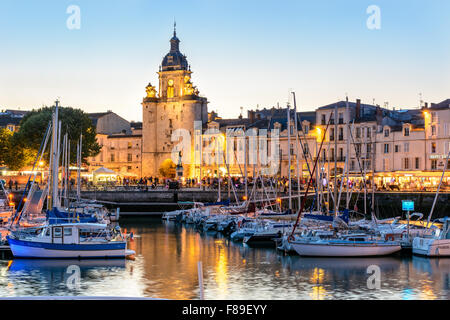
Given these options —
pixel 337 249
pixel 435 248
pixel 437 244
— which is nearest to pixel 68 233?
pixel 337 249

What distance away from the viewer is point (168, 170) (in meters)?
103

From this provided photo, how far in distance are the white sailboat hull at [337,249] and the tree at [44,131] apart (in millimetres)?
55332

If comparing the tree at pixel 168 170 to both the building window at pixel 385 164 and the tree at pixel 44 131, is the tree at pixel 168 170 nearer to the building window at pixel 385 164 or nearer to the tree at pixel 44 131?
the tree at pixel 44 131

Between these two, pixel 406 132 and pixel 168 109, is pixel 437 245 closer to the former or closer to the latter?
pixel 406 132

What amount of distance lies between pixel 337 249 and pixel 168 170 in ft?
231

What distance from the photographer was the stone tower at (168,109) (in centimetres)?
10369

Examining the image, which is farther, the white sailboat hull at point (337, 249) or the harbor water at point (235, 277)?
the white sailboat hull at point (337, 249)

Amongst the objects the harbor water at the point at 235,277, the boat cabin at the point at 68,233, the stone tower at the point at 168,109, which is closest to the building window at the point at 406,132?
the stone tower at the point at 168,109

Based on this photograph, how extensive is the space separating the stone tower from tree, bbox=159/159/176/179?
108cm

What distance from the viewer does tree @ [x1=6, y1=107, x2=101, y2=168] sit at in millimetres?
86188

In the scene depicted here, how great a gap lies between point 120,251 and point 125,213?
4329 cm

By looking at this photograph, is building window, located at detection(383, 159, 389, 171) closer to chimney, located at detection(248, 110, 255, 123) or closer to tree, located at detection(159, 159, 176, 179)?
chimney, located at detection(248, 110, 255, 123)

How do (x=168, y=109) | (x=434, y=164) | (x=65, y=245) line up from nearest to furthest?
1. (x=65, y=245)
2. (x=434, y=164)
3. (x=168, y=109)
